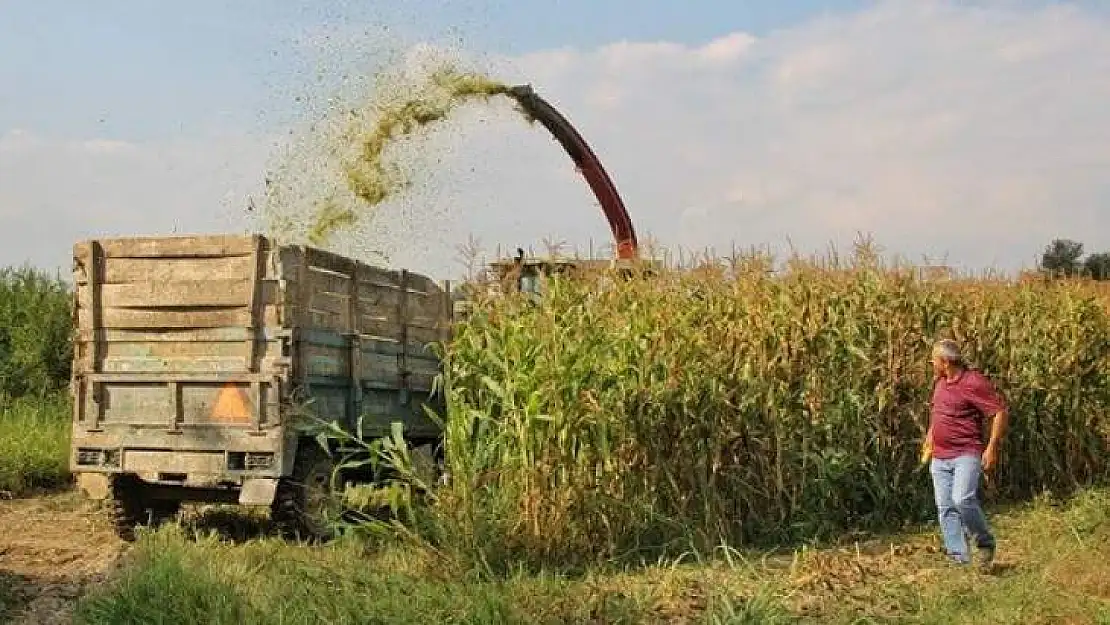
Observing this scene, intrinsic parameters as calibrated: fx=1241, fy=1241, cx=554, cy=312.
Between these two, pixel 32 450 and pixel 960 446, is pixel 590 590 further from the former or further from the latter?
pixel 32 450

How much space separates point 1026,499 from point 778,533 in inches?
129

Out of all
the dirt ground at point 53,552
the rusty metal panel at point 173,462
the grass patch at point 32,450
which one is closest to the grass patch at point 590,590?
the dirt ground at point 53,552

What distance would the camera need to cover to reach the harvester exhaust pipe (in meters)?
14.8

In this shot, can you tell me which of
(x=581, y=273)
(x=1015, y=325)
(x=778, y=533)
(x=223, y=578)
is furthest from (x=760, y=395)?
(x=223, y=578)

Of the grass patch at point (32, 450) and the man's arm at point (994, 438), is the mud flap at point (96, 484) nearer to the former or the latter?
the grass patch at point (32, 450)

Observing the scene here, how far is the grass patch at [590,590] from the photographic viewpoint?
6.43 m

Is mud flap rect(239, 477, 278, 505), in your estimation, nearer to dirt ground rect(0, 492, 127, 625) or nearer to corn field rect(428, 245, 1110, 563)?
dirt ground rect(0, 492, 127, 625)

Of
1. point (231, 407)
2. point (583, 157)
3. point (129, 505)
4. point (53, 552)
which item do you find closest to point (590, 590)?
point (231, 407)

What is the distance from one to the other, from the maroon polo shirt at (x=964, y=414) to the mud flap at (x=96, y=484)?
6.51 m

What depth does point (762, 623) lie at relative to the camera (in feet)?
19.7

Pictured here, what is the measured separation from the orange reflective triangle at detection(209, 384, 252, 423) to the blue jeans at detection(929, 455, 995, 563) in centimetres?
519

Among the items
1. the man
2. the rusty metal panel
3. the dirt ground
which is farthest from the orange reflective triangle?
the man

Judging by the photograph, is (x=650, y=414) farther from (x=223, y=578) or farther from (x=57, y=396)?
(x=57, y=396)

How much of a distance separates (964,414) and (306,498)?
501 centimetres
